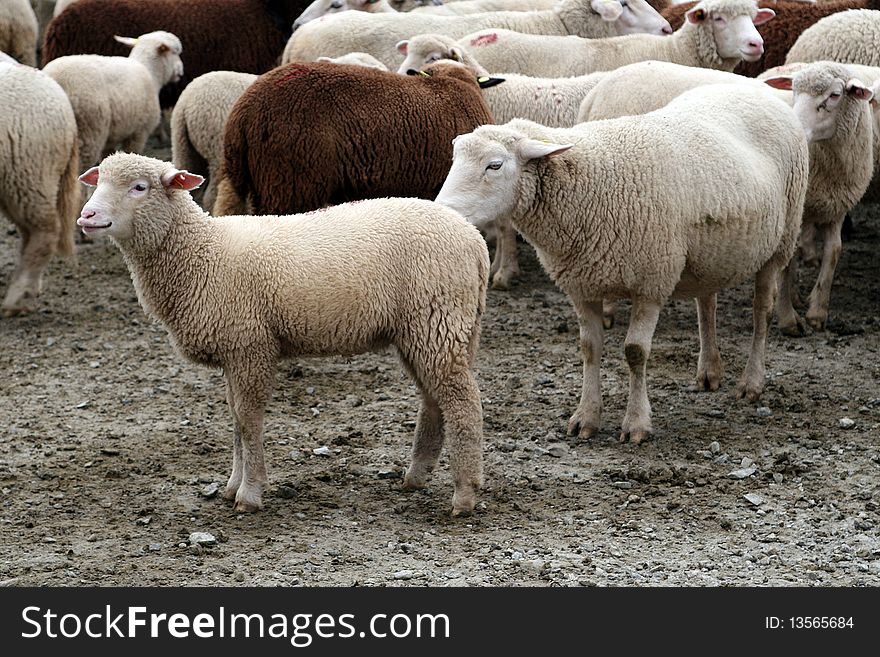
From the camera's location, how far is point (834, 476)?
6039 millimetres

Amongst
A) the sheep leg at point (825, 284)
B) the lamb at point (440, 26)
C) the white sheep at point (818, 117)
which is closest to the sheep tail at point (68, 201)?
the lamb at point (440, 26)

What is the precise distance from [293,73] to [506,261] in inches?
90.7

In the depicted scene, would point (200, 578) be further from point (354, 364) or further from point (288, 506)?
point (354, 364)

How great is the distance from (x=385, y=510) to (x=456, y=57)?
14.8 feet

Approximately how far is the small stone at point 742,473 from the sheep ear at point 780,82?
3.05 meters

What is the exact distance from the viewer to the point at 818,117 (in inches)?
307

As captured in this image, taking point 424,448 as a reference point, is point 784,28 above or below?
above

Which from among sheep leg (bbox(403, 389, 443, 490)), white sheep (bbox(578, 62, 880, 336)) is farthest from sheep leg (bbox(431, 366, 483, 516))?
white sheep (bbox(578, 62, 880, 336))

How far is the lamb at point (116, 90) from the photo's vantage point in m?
10.1

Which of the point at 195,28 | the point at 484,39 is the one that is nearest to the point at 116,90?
the point at 195,28

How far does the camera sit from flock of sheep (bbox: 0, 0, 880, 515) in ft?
18.0

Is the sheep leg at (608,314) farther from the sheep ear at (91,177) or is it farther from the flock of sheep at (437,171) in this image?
the sheep ear at (91,177)

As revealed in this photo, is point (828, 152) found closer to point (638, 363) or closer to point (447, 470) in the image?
point (638, 363)

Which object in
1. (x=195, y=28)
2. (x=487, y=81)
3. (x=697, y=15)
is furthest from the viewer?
(x=195, y=28)
